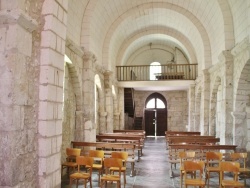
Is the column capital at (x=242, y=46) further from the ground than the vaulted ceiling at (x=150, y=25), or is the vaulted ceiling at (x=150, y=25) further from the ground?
the vaulted ceiling at (x=150, y=25)

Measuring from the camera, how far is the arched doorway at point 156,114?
2080 centimetres

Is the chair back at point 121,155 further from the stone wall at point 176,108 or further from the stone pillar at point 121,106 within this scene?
the stone wall at point 176,108

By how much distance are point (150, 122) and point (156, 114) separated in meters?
0.81

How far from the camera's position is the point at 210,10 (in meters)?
10.8

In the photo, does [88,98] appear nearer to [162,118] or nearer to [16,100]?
[16,100]

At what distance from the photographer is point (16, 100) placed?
12.2 feet

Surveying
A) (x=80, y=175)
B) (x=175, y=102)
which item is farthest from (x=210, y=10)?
(x=175, y=102)

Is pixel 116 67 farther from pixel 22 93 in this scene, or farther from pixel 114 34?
pixel 22 93

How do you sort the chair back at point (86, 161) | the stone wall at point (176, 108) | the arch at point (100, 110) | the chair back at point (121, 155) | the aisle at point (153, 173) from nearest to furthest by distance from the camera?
the chair back at point (86, 161) → the chair back at point (121, 155) → the aisle at point (153, 173) → the arch at point (100, 110) → the stone wall at point (176, 108)

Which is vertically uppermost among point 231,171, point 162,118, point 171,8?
point 171,8

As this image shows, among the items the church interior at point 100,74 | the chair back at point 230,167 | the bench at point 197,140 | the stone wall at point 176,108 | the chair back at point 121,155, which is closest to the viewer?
the church interior at point 100,74

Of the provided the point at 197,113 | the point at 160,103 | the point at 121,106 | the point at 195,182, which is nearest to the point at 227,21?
the point at 195,182

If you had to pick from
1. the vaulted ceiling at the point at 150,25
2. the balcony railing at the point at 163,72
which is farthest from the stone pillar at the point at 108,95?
the balcony railing at the point at 163,72

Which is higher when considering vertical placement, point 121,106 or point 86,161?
point 121,106
